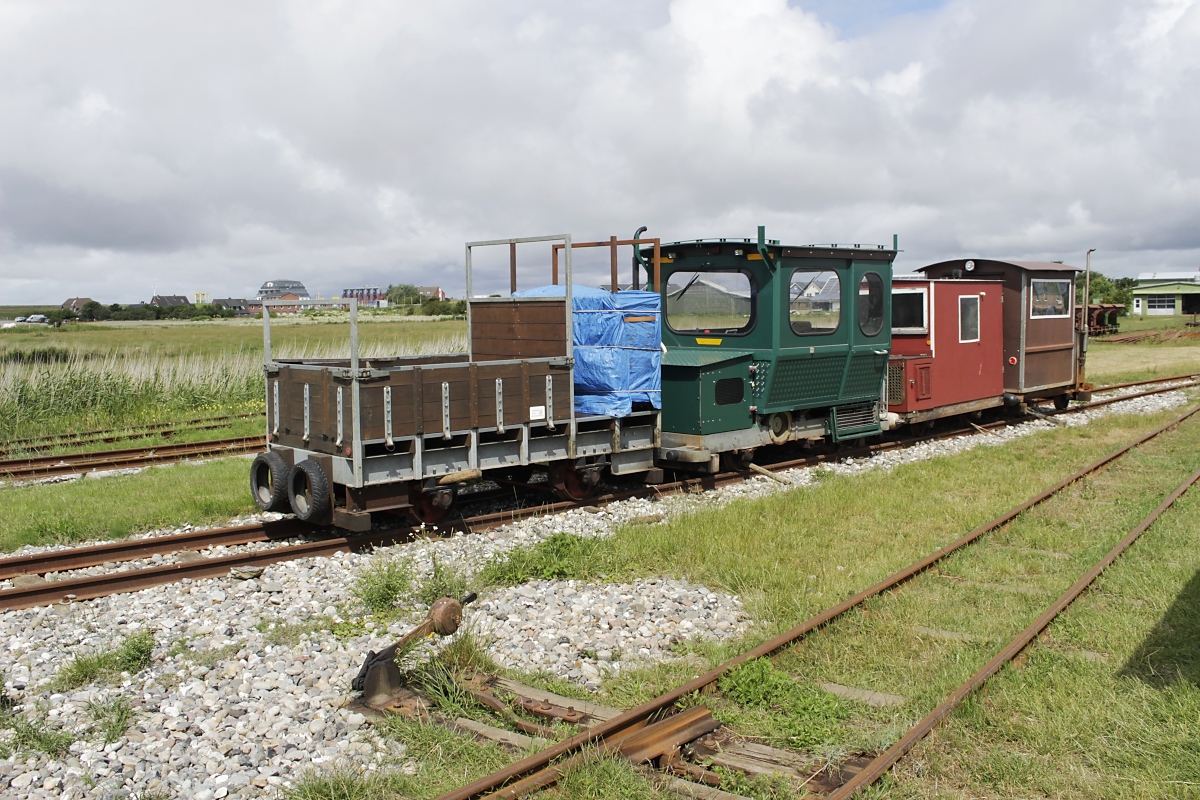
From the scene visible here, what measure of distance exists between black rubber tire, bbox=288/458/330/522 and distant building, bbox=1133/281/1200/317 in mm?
85758

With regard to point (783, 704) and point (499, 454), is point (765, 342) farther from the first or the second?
point (783, 704)

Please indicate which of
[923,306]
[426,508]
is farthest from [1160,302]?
[426,508]

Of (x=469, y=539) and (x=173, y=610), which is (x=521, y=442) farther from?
(x=173, y=610)

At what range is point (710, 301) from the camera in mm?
12523

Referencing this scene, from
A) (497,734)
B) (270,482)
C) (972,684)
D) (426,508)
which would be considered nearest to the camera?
(497,734)

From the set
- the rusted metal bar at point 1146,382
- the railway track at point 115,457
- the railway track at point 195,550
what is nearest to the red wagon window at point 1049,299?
the rusted metal bar at point 1146,382

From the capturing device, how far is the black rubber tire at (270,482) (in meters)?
9.23

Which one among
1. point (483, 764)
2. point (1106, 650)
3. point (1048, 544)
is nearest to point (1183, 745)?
point (1106, 650)

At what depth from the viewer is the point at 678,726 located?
4961mm

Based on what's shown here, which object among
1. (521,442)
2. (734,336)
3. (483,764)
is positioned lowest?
(483,764)

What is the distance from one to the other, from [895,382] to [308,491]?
9142 millimetres

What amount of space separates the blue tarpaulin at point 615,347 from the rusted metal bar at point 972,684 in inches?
187

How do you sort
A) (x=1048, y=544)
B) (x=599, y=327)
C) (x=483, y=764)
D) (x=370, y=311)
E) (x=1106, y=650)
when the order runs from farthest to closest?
(x=370, y=311) → (x=599, y=327) → (x=1048, y=544) → (x=1106, y=650) → (x=483, y=764)

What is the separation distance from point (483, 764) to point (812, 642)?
2.46 m
